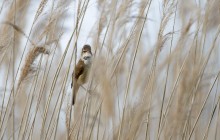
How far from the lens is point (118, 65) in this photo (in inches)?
90.7

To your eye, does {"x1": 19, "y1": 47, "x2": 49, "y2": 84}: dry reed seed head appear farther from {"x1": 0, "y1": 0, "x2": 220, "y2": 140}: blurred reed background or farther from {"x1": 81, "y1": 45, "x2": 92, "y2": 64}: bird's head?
{"x1": 81, "y1": 45, "x2": 92, "y2": 64}: bird's head

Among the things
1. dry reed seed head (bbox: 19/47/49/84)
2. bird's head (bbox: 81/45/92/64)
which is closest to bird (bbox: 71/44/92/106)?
bird's head (bbox: 81/45/92/64)

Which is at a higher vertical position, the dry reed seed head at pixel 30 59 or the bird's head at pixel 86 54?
the bird's head at pixel 86 54

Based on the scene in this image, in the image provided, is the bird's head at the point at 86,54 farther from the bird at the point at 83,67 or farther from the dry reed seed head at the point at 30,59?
the dry reed seed head at the point at 30,59

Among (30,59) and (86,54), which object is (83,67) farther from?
(30,59)

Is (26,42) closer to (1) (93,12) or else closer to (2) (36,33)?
(2) (36,33)

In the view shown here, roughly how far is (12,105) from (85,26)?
0.59 metres

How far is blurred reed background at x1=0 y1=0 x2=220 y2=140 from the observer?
212 cm

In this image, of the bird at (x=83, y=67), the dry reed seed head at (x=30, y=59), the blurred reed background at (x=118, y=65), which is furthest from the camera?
the bird at (x=83, y=67)

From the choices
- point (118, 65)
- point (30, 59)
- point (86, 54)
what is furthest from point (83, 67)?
point (30, 59)

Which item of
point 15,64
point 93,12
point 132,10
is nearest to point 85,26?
point 93,12

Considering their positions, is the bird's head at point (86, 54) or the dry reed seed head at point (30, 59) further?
the bird's head at point (86, 54)

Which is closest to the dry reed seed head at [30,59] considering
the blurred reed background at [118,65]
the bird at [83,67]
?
the blurred reed background at [118,65]

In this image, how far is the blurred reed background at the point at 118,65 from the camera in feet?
6.95
